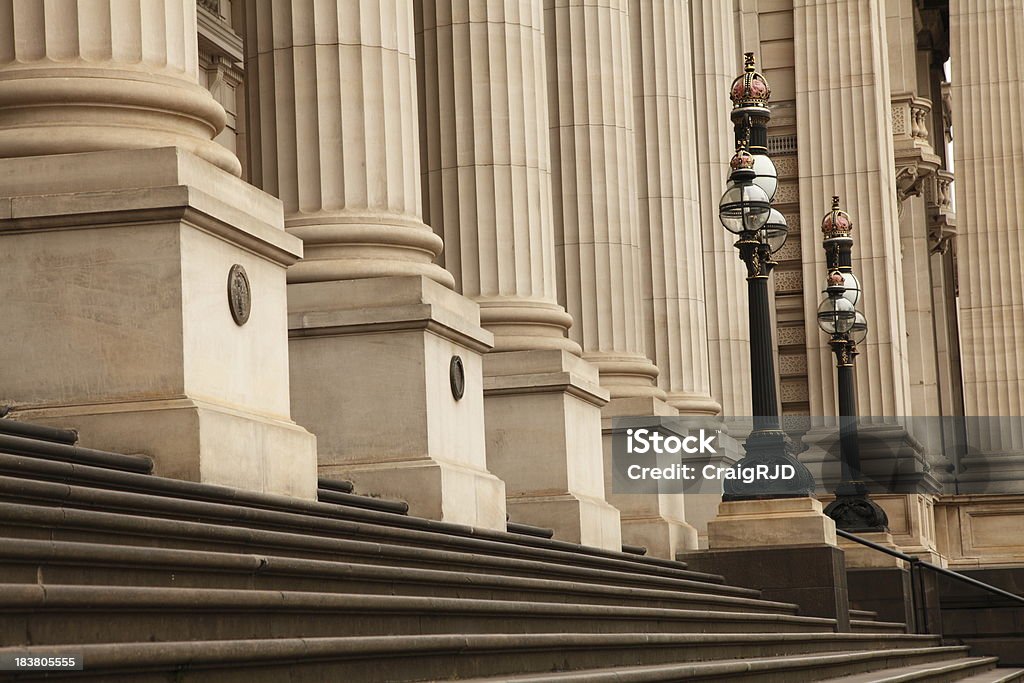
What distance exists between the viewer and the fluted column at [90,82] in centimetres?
991

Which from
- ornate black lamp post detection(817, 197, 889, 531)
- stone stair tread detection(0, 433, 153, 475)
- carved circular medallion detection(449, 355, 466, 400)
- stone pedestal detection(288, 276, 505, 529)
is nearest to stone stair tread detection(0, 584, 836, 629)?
stone stair tread detection(0, 433, 153, 475)

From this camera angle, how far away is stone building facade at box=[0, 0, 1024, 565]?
9.41 m

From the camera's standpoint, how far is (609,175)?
2153 centimetres

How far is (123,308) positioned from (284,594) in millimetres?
2841

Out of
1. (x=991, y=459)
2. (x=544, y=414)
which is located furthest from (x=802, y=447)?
(x=544, y=414)

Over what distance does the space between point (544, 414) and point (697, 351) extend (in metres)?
9.14

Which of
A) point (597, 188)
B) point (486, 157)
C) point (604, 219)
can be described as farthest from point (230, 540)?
point (597, 188)

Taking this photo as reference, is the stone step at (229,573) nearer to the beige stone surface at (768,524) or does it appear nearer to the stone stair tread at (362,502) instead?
the stone stair tread at (362,502)

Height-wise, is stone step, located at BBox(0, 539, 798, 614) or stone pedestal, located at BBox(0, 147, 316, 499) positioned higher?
stone pedestal, located at BBox(0, 147, 316, 499)

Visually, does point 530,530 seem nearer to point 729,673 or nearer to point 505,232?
point 505,232

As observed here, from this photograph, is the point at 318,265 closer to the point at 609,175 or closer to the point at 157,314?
the point at 157,314

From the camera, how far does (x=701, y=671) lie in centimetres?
944

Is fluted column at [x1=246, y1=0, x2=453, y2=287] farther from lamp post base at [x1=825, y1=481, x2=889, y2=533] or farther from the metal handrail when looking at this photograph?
lamp post base at [x1=825, y1=481, x2=889, y2=533]

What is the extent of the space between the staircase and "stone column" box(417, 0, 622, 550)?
360 centimetres
